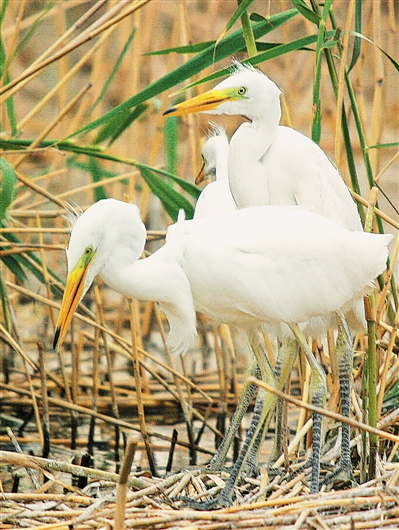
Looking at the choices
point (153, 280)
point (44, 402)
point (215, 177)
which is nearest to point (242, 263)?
point (153, 280)

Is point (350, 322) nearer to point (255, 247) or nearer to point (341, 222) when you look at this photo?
point (341, 222)

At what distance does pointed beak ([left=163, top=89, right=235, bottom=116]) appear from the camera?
2.71 m

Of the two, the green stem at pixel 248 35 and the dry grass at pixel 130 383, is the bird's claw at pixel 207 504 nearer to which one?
the dry grass at pixel 130 383

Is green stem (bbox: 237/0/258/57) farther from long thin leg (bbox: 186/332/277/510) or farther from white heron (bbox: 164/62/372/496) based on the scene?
long thin leg (bbox: 186/332/277/510)

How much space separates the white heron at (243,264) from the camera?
246 cm

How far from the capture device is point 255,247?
2531mm

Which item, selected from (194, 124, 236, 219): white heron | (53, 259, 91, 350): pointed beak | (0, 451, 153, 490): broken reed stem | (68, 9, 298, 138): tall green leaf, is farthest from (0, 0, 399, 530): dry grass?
(53, 259, 91, 350): pointed beak

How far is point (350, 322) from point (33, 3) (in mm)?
5423

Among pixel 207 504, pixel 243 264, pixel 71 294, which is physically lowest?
pixel 207 504

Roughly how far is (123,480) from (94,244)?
2.77 feet

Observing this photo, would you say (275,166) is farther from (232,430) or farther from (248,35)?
(232,430)

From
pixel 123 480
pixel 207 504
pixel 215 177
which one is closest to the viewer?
pixel 123 480

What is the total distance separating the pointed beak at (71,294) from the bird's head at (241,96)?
27.9 inches

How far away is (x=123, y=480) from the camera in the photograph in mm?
1683
